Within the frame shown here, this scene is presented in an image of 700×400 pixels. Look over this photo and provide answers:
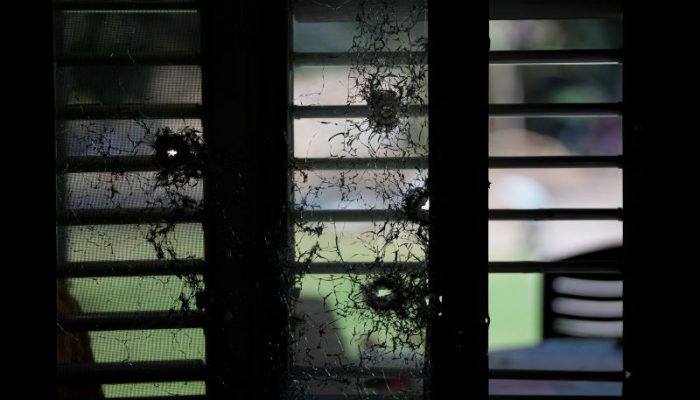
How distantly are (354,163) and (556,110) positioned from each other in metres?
0.81

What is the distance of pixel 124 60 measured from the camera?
217 centimetres

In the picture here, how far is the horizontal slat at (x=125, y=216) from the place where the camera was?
2184 mm

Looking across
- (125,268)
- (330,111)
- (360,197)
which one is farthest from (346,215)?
(125,268)

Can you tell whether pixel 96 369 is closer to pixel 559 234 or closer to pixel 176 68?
pixel 176 68

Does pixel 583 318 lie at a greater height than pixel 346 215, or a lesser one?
lesser

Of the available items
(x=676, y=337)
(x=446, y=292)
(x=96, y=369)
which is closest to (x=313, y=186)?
(x=446, y=292)

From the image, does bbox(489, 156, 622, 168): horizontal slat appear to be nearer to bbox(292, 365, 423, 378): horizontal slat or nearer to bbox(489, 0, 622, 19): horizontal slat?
bbox(489, 0, 622, 19): horizontal slat

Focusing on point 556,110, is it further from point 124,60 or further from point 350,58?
point 124,60

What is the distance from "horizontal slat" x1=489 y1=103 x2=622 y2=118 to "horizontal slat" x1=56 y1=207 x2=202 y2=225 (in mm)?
1126

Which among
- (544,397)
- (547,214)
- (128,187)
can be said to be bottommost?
(544,397)

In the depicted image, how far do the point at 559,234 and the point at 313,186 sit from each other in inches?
37.5

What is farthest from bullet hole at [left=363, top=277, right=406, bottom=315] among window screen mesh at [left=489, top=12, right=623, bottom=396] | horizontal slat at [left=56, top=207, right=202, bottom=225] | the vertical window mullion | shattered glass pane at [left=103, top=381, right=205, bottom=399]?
shattered glass pane at [left=103, top=381, right=205, bottom=399]

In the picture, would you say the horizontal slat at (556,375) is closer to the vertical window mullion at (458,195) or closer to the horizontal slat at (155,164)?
the vertical window mullion at (458,195)

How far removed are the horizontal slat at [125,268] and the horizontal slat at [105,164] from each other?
0.98 ft
